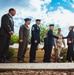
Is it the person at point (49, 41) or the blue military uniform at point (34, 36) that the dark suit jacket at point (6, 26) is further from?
the person at point (49, 41)

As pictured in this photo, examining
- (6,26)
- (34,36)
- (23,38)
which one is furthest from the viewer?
(34,36)

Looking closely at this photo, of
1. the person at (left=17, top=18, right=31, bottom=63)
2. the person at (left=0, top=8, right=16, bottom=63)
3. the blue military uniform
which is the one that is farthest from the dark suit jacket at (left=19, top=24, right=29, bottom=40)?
the person at (left=0, top=8, right=16, bottom=63)

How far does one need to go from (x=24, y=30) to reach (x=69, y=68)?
2.82 meters

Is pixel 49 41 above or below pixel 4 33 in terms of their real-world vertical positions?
below

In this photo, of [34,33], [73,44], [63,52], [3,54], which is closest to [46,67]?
[3,54]

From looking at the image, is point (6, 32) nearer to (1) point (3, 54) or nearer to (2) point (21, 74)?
(1) point (3, 54)

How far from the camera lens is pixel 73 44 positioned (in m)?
10.9

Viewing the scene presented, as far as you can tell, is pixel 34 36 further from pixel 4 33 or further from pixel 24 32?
pixel 4 33

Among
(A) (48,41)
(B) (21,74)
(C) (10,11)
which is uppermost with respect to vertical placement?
(C) (10,11)

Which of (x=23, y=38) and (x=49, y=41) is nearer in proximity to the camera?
Result: (x=23, y=38)

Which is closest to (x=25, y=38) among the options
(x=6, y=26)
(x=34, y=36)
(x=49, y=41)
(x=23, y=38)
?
(x=23, y=38)

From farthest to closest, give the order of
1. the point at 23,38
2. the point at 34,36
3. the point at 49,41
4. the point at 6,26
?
the point at 49,41 < the point at 34,36 < the point at 23,38 < the point at 6,26

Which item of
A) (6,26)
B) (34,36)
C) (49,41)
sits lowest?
(49,41)

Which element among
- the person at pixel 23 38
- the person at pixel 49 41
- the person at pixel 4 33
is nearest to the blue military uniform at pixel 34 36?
the person at pixel 23 38
